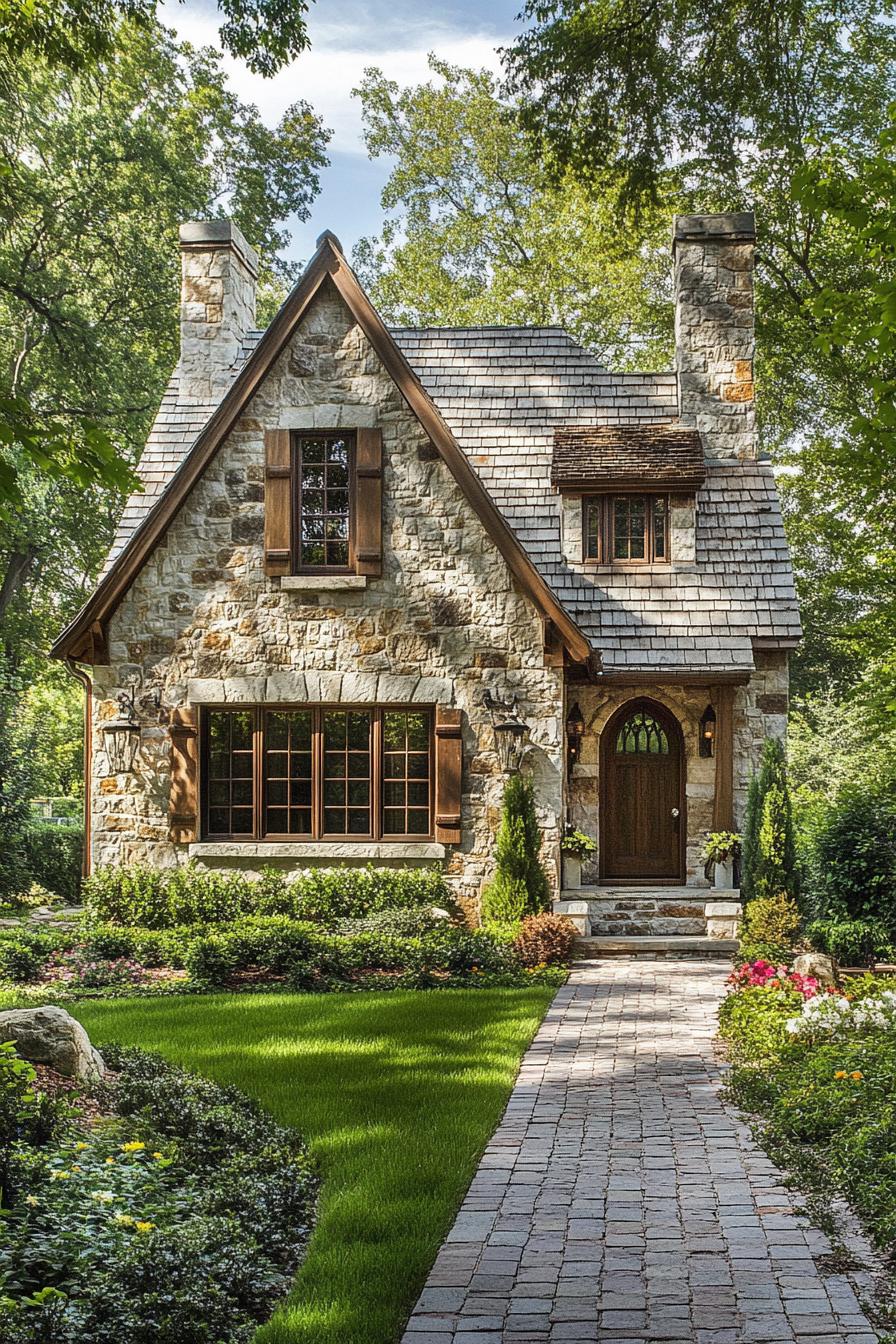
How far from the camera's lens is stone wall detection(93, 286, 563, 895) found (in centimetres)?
1371

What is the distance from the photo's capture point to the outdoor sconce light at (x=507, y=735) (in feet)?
44.6

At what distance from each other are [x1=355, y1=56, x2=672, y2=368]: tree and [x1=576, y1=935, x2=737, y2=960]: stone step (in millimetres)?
17875

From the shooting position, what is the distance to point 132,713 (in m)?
14.1

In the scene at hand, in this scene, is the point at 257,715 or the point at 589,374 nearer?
the point at 257,715

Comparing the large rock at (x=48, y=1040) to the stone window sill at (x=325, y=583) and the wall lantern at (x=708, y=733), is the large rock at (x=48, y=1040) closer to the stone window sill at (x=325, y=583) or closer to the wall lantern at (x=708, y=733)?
the stone window sill at (x=325, y=583)

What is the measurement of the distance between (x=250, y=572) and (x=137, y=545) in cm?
135

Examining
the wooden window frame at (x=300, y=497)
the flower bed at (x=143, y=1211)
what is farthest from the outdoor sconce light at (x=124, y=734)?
the flower bed at (x=143, y=1211)

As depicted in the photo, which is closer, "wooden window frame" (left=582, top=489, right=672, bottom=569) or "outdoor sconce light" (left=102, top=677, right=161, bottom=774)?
"outdoor sconce light" (left=102, top=677, right=161, bottom=774)

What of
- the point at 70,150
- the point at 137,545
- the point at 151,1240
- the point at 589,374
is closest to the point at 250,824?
the point at 137,545

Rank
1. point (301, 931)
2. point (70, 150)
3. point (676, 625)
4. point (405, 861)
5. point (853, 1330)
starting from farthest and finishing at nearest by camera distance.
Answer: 1. point (70, 150)
2. point (676, 625)
3. point (405, 861)
4. point (301, 931)
5. point (853, 1330)

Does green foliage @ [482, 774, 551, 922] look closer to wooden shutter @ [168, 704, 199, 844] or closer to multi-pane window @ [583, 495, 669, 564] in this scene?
wooden shutter @ [168, 704, 199, 844]

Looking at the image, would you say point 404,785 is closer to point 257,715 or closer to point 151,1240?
point 257,715

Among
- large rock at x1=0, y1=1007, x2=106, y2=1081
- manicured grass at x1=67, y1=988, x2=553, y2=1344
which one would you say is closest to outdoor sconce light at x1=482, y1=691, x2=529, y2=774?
manicured grass at x1=67, y1=988, x2=553, y2=1344

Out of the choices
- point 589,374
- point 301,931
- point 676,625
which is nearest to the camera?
point 301,931
